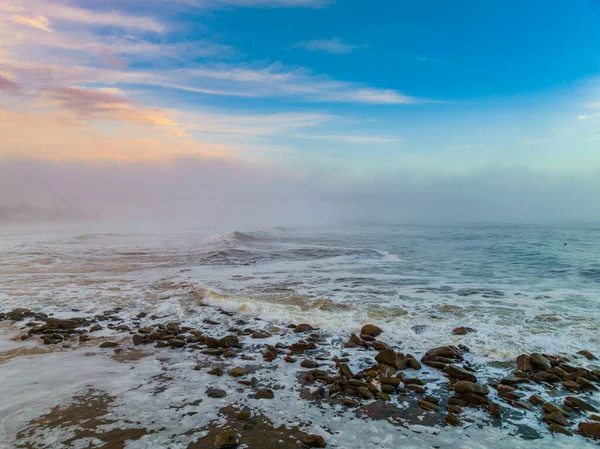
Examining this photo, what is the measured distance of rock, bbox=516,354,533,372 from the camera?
322 inches

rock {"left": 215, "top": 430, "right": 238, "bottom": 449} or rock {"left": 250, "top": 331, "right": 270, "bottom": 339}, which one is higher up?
rock {"left": 215, "top": 430, "right": 238, "bottom": 449}

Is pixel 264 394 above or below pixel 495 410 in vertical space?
below

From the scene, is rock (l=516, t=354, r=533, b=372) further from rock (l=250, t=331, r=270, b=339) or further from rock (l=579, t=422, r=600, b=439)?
rock (l=250, t=331, r=270, b=339)

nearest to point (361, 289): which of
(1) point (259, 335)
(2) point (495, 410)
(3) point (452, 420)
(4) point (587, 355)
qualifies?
(1) point (259, 335)

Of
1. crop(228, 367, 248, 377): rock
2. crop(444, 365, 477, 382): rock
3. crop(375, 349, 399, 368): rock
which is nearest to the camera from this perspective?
crop(444, 365, 477, 382): rock

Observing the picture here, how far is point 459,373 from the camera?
7.85 m

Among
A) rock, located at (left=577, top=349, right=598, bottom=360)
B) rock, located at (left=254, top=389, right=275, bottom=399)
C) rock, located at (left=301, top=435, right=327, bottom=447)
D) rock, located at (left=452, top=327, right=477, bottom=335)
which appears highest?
rock, located at (left=301, top=435, right=327, bottom=447)

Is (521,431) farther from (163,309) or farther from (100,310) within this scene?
(100,310)

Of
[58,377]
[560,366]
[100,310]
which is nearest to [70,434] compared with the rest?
[58,377]

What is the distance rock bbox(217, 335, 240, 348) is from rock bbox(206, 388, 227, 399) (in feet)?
8.62

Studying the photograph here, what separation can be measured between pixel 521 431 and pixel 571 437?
712 millimetres

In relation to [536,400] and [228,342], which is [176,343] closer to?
[228,342]

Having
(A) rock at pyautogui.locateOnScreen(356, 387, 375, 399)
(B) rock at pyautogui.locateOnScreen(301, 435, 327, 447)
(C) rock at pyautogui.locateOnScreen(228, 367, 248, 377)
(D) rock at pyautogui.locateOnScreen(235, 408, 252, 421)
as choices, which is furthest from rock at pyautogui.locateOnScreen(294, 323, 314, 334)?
(B) rock at pyautogui.locateOnScreen(301, 435, 327, 447)

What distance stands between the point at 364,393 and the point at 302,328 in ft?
15.2
